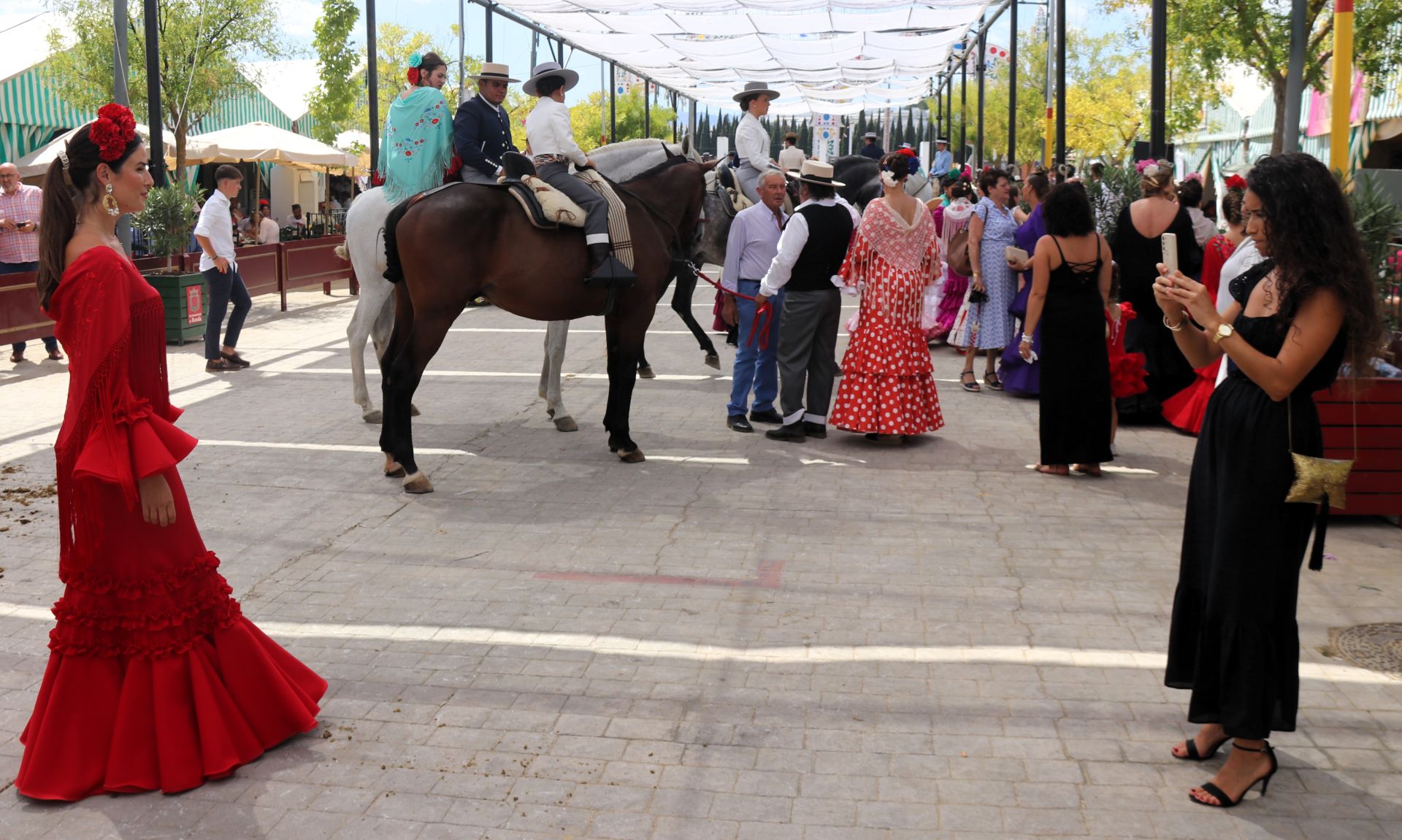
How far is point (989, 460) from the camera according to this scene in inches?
347

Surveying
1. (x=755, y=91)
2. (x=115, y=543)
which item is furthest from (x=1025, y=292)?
(x=115, y=543)

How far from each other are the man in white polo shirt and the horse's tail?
4579mm

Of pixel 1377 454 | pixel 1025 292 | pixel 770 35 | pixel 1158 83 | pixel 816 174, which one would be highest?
pixel 770 35

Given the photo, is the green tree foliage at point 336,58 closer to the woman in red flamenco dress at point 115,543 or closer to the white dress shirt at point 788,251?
the white dress shirt at point 788,251

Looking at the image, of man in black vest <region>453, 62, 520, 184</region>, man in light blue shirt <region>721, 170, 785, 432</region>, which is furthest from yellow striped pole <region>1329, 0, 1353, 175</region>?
man in black vest <region>453, 62, 520, 184</region>

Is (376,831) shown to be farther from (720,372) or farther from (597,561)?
(720,372)

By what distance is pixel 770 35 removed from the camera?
787 inches

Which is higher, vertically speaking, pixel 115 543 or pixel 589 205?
pixel 589 205

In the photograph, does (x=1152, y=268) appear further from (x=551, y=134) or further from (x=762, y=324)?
(x=551, y=134)

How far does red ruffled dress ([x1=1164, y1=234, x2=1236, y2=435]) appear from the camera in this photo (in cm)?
925

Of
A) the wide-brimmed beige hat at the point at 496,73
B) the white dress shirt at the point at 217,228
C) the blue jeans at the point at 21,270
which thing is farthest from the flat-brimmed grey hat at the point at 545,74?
the blue jeans at the point at 21,270

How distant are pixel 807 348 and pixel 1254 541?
5.72 metres

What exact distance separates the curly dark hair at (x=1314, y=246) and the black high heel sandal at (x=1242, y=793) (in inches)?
46.8

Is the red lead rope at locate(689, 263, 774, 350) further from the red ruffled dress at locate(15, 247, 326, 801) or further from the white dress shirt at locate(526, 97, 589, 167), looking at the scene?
the red ruffled dress at locate(15, 247, 326, 801)
